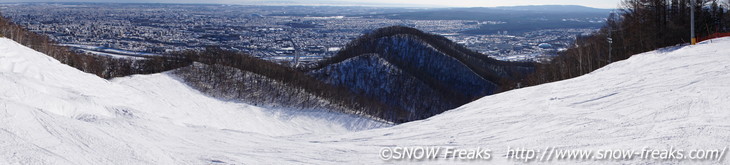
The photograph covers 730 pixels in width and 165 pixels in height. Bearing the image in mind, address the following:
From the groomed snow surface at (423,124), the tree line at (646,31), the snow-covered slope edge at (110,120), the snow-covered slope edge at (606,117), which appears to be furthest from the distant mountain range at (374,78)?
the snow-covered slope edge at (606,117)

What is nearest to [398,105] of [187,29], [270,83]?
[270,83]

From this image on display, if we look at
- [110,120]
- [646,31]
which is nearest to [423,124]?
[110,120]

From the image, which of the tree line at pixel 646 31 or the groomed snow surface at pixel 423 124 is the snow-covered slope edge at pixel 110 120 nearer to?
the groomed snow surface at pixel 423 124

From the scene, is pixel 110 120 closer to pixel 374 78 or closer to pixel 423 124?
pixel 423 124

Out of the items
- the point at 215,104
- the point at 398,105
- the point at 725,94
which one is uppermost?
the point at 725,94

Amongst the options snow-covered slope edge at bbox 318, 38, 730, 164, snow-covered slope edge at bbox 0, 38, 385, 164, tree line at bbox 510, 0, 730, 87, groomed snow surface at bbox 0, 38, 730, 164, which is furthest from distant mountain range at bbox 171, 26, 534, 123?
snow-covered slope edge at bbox 318, 38, 730, 164

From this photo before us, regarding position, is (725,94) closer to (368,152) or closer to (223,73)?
(368,152)

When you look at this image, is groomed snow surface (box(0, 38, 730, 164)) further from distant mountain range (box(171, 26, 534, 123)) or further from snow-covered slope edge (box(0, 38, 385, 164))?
distant mountain range (box(171, 26, 534, 123))
